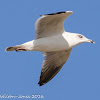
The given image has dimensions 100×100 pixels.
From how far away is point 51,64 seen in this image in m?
15.3

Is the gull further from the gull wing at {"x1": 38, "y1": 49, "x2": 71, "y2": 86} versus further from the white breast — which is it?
the gull wing at {"x1": 38, "y1": 49, "x2": 71, "y2": 86}

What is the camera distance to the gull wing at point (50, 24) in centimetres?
1365

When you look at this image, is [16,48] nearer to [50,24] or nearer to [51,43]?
[51,43]

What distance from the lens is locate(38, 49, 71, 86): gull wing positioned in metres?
15.1

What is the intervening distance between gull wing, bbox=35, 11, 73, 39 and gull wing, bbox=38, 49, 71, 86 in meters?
0.96

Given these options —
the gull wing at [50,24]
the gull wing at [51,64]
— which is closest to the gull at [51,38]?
the gull wing at [50,24]

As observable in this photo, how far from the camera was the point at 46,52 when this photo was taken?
15023 mm

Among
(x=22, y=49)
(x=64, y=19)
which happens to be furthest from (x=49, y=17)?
(x=22, y=49)

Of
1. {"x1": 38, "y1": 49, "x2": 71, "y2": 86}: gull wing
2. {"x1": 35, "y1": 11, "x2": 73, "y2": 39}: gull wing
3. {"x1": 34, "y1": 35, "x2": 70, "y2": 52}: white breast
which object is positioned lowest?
{"x1": 38, "y1": 49, "x2": 71, "y2": 86}: gull wing

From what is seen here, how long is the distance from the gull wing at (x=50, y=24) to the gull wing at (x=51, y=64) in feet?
3.15

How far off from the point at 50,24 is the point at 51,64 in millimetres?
1751

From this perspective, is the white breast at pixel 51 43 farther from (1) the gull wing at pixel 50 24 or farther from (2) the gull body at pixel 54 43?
(1) the gull wing at pixel 50 24

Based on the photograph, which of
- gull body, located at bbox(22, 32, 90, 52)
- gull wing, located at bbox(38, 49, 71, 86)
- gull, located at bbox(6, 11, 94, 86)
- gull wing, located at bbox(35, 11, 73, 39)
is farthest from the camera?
gull wing, located at bbox(38, 49, 71, 86)

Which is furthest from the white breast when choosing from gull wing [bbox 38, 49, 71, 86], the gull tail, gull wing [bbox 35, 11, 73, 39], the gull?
gull wing [bbox 38, 49, 71, 86]
